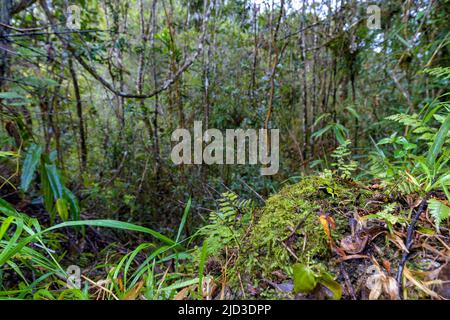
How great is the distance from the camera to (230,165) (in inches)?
103

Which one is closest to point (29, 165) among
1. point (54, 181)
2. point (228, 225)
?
point (54, 181)

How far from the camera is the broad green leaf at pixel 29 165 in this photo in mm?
1415

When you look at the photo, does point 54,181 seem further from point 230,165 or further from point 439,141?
point 439,141

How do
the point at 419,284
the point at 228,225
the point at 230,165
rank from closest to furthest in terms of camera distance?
the point at 419,284, the point at 228,225, the point at 230,165

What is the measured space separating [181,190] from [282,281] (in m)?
2.00

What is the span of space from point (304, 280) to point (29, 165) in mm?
1688

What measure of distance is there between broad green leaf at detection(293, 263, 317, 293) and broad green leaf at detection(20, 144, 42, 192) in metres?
1.59

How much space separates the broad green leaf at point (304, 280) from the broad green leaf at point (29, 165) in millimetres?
1588

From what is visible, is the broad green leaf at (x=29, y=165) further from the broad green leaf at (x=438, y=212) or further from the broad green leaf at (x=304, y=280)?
the broad green leaf at (x=438, y=212)

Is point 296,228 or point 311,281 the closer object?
point 311,281

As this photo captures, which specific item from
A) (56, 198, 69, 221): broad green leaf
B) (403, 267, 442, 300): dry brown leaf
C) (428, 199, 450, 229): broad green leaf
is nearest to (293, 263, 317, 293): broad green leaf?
(403, 267, 442, 300): dry brown leaf

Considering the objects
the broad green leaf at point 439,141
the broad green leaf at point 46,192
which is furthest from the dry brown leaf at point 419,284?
the broad green leaf at point 46,192

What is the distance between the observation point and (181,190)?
2461 millimetres

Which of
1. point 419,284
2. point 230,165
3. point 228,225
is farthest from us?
point 230,165
